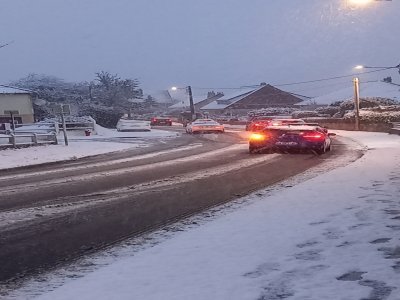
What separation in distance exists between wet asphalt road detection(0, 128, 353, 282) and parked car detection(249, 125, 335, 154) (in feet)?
7.11

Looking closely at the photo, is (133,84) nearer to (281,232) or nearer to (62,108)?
(62,108)

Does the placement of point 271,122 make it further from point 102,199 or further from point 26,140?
point 102,199

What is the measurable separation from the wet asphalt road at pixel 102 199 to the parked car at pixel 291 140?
2166 millimetres

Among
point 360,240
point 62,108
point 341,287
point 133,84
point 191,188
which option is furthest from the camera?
point 133,84

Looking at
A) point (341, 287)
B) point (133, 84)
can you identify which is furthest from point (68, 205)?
point (133, 84)

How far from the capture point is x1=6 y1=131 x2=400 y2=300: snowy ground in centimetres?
407

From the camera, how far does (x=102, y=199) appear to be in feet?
30.3

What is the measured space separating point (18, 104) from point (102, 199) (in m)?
43.6

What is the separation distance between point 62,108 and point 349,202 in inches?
726

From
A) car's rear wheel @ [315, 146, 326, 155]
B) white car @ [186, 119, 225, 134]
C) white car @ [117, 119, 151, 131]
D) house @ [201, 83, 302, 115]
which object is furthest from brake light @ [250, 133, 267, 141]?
house @ [201, 83, 302, 115]

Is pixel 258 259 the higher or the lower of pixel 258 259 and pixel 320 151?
the higher

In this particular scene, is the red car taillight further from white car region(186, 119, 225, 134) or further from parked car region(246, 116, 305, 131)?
white car region(186, 119, 225, 134)

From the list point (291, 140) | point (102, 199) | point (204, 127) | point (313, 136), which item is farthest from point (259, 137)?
point (204, 127)

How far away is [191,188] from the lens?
33.7ft
